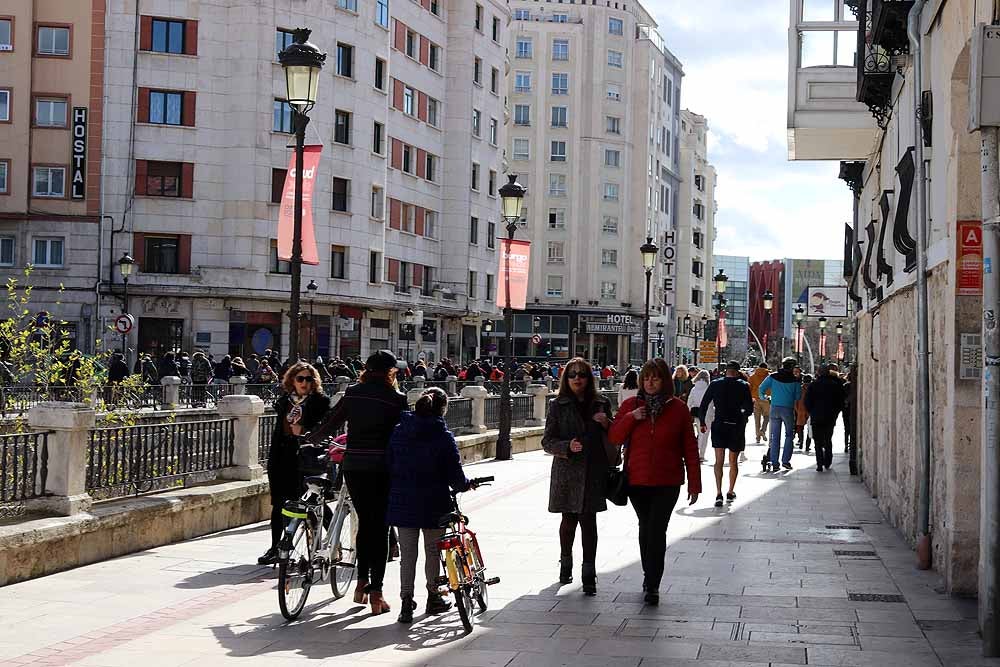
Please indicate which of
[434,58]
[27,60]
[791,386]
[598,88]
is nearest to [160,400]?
[791,386]

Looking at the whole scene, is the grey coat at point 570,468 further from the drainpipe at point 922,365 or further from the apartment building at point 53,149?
the apartment building at point 53,149

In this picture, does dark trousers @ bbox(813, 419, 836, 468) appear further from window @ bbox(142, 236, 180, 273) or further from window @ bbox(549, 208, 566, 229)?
window @ bbox(549, 208, 566, 229)

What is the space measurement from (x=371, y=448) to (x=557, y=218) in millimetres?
83596

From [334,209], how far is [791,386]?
3163 centimetres

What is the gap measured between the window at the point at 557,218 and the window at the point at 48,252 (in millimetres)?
48543

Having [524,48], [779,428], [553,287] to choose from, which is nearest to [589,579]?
[779,428]

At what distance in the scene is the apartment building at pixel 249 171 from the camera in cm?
4850

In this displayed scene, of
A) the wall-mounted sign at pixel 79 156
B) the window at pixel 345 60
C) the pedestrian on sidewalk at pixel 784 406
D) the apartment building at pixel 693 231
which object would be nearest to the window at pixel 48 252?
the wall-mounted sign at pixel 79 156

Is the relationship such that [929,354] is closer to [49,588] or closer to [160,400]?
[49,588]

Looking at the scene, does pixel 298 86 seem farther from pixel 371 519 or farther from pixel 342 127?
pixel 342 127

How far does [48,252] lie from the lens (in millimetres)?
47781

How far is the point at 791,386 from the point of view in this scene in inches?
931

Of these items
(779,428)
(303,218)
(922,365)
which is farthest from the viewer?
(779,428)

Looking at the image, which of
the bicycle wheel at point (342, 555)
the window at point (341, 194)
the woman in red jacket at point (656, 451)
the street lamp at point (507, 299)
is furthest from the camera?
the window at point (341, 194)
